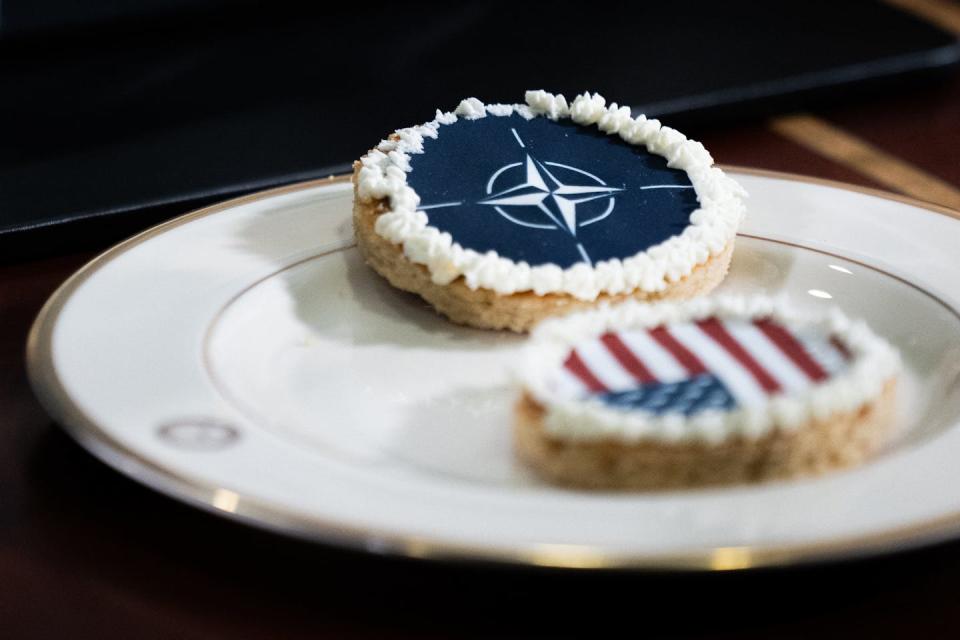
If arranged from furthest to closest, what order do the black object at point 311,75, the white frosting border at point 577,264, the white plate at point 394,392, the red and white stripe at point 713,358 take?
the black object at point 311,75, the white frosting border at point 577,264, the red and white stripe at point 713,358, the white plate at point 394,392

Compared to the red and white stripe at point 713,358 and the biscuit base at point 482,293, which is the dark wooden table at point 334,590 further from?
the biscuit base at point 482,293

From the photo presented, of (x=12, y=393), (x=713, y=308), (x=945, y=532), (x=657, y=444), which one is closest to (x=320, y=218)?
(x=12, y=393)

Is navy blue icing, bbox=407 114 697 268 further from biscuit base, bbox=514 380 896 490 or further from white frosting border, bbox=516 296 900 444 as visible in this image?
biscuit base, bbox=514 380 896 490

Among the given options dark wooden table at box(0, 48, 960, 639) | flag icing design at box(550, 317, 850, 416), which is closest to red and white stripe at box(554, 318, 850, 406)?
flag icing design at box(550, 317, 850, 416)

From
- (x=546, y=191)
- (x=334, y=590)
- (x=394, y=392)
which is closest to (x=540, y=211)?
(x=546, y=191)

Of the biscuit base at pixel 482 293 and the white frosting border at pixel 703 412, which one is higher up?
the white frosting border at pixel 703 412

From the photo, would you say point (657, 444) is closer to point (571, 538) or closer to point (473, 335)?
point (571, 538)

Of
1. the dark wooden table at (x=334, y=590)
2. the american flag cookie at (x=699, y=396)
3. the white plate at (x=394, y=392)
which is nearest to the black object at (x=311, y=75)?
the white plate at (x=394, y=392)
